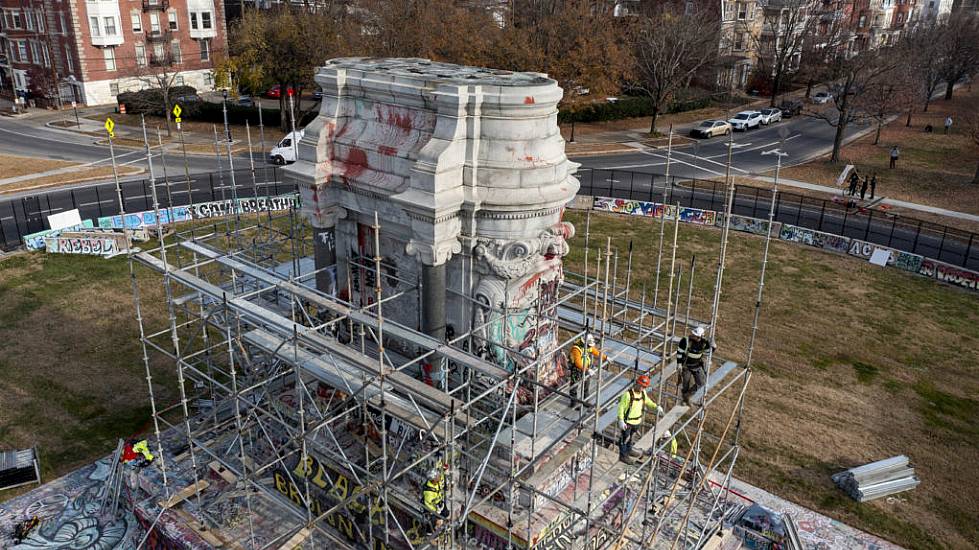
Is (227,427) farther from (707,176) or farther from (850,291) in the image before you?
(707,176)

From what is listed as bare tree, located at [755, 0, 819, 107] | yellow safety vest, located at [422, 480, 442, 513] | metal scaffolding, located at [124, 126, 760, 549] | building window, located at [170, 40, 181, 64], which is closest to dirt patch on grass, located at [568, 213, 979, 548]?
metal scaffolding, located at [124, 126, 760, 549]

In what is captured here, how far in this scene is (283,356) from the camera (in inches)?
707

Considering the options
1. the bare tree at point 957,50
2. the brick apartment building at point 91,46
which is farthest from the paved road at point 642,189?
the bare tree at point 957,50

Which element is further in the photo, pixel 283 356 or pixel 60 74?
pixel 60 74

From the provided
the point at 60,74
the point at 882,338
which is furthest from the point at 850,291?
the point at 60,74

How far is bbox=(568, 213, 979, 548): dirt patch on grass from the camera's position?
23.0m

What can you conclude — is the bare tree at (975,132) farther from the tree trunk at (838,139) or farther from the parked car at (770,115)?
the parked car at (770,115)

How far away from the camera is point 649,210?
48.3m

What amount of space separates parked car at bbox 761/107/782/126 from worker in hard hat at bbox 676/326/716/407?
62041 millimetres

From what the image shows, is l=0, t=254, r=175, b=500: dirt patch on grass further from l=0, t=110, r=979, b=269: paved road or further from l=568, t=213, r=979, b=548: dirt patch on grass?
l=568, t=213, r=979, b=548: dirt patch on grass

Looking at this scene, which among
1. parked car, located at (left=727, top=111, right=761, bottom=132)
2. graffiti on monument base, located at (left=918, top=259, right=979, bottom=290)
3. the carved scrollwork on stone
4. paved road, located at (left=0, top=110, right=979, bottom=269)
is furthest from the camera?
parked car, located at (left=727, top=111, right=761, bottom=132)

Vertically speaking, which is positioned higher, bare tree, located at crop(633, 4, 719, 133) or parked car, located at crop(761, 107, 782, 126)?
bare tree, located at crop(633, 4, 719, 133)

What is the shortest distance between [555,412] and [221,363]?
15.1 m

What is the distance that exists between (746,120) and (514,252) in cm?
6093
